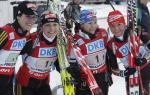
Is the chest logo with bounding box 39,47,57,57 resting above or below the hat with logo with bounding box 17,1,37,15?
below

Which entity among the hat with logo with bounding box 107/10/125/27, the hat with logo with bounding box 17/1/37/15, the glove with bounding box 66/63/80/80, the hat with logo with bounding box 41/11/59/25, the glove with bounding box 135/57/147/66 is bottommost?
the glove with bounding box 135/57/147/66

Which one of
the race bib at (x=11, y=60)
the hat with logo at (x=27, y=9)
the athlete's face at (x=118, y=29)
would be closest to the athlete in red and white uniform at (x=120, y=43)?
the athlete's face at (x=118, y=29)

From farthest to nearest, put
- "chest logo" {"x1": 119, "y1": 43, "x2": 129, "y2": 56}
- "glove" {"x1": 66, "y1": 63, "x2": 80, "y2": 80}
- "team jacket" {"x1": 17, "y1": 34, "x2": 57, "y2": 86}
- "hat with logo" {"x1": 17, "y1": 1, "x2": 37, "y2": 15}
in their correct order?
"chest logo" {"x1": 119, "y1": 43, "x2": 129, "y2": 56}, "team jacket" {"x1": 17, "y1": 34, "x2": 57, "y2": 86}, "hat with logo" {"x1": 17, "y1": 1, "x2": 37, "y2": 15}, "glove" {"x1": 66, "y1": 63, "x2": 80, "y2": 80}

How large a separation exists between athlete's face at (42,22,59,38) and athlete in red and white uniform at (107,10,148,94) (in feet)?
1.98

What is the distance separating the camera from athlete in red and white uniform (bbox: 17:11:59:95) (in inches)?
157

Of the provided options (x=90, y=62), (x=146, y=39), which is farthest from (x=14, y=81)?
(x=146, y=39)

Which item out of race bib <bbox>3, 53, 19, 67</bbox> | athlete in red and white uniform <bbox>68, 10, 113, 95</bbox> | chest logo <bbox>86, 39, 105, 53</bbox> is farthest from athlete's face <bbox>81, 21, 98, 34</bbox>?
race bib <bbox>3, 53, 19, 67</bbox>

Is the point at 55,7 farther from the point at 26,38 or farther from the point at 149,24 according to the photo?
the point at 149,24

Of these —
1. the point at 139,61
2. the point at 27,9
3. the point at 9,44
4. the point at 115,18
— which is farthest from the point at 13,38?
the point at 139,61

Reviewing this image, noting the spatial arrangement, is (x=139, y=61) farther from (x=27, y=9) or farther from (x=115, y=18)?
(x=27, y=9)

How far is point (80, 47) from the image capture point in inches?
163

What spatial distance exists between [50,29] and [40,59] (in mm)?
308

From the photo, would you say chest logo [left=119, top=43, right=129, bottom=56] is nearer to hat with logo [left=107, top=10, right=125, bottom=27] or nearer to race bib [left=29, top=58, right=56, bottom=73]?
hat with logo [left=107, top=10, right=125, bottom=27]

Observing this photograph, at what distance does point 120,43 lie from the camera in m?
4.25
